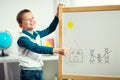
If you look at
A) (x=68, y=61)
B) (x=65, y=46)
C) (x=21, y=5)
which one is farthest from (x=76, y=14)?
(x=21, y=5)

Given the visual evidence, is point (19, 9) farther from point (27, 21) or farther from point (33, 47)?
point (33, 47)

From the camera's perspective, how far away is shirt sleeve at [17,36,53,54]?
5.20ft

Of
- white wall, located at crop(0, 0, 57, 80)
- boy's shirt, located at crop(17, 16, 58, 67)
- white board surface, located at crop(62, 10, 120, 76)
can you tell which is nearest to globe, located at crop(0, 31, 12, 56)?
white wall, located at crop(0, 0, 57, 80)

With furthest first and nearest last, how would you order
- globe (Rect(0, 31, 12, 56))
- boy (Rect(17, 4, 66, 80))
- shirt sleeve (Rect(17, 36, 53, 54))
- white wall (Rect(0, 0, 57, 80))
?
white wall (Rect(0, 0, 57, 80))
globe (Rect(0, 31, 12, 56))
boy (Rect(17, 4, 66, 80))
shirt sleeve (Rect(17, 36, 53, 54))

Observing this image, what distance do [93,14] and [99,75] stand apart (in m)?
0.48

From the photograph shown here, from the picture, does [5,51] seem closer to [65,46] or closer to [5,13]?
[5,13]

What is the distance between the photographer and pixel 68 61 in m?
1.72

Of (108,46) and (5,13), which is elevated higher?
(5,13)

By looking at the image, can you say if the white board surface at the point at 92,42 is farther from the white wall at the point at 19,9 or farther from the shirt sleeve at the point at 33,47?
the white wall at the point at 19,9

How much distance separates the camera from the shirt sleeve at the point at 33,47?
159 centimetres

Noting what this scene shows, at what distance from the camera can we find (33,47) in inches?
63.1

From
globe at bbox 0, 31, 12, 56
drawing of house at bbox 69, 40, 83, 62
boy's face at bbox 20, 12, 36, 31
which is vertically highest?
boy's face at bbox 20, 12, 36, 31

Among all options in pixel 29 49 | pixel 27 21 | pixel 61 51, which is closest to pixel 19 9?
pixel 27 21

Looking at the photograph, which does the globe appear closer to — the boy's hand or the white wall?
the white wall
